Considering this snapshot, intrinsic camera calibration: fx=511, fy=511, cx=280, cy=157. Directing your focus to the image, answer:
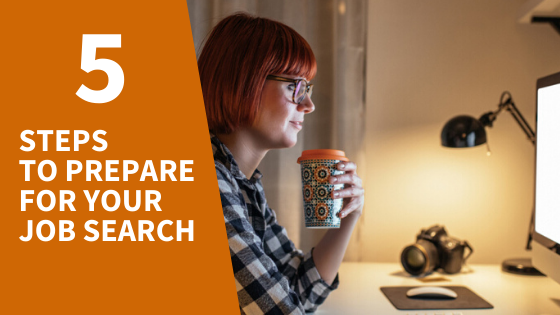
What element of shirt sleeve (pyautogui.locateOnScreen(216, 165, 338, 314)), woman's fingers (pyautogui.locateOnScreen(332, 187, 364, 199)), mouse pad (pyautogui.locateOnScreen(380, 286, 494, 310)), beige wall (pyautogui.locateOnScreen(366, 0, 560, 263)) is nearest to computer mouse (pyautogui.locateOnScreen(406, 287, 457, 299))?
mouse pad (pyautogui.locateOnScreen(380, 286, 494, 310))

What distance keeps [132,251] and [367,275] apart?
0.73 meters

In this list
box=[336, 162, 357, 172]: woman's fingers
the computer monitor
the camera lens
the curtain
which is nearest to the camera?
box=[336, 162, 357, 172]: woman's fingers

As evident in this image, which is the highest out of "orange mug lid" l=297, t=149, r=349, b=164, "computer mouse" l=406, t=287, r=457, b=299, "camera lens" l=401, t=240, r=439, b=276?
"orange mug lid" l=297, t=149, r=349, b=164

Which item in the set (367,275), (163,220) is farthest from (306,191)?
(367,275)

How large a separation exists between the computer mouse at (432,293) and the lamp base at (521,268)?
0.42 meters

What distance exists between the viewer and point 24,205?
3.66 feet

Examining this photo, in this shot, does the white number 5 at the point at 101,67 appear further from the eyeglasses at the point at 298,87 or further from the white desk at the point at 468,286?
the white desk at the point at 468,286

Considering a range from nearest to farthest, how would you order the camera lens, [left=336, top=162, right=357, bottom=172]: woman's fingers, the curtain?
[left=336, top=162, right=357, bottom=172]: woman's fingers → the camera lens → the curtain

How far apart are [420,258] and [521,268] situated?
0.33 m

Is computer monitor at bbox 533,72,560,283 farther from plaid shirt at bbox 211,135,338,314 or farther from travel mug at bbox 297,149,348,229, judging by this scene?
plaid shirt at bbox 211,135,338,314

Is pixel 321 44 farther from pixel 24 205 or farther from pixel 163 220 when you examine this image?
pixel 24 205

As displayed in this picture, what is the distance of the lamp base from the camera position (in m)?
1.52

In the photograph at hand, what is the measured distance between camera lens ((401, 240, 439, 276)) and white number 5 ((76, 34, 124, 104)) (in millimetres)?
927

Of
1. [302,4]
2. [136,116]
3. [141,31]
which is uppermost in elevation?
[302,4]
